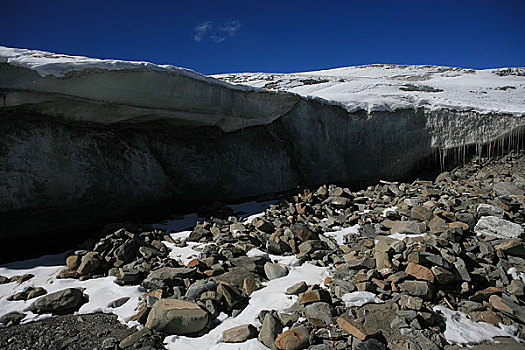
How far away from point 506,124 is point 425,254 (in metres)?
5.36

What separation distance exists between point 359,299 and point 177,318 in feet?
4.91

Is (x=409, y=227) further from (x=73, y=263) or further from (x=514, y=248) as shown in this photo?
(x=73, y=263)

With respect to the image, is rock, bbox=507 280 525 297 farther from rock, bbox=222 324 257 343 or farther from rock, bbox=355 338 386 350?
rock, bbox=222 324 257 343

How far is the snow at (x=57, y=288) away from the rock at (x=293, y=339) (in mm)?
1203

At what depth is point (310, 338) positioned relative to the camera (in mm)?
2115

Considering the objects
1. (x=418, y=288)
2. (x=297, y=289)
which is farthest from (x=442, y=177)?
(x=297, y=289)

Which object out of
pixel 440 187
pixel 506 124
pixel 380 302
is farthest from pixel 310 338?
pixel 506 124

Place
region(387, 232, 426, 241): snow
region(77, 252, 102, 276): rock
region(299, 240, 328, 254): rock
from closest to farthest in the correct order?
region(77, 252, 102, 276): rock < region(299, 240, 328, 254): rock < region(387, 232, 426, 241): snow

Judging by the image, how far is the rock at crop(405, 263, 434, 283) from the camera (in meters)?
2.66

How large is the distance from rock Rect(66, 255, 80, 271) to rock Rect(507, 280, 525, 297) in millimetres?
4360

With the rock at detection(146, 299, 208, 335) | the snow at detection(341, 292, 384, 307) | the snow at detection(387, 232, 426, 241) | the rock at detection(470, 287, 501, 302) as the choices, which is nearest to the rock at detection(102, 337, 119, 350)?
the rock at detection(146, 299, 208, 335)

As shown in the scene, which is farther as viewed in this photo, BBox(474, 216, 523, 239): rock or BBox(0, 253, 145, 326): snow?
BBox(474, 216, 523, 239): rock

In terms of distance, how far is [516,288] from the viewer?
2.73 meters

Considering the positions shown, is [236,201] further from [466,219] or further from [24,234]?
[466,219]
